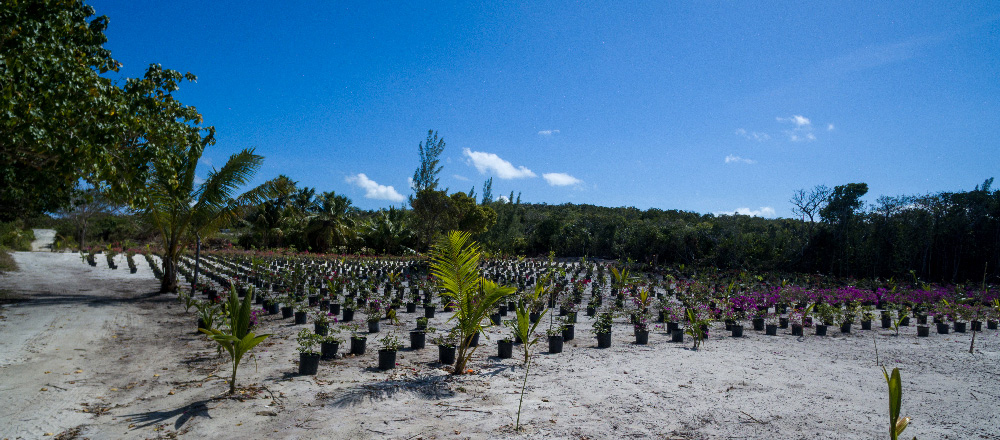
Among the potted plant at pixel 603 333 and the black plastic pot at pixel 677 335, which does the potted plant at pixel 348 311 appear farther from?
the black plastic pot at pixel 677 335

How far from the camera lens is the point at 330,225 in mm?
26781

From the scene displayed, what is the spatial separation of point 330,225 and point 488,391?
2429 centimetres

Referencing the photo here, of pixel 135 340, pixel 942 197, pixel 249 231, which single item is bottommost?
pixel 135 340

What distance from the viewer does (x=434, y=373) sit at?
16.4 ft

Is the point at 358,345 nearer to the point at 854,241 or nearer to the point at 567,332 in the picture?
the point at 567,332

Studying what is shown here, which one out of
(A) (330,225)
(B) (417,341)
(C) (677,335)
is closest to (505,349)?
(B) (417,341)

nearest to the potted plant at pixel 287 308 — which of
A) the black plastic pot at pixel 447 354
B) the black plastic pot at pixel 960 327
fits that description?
the black plastic pot at pixel 447 354

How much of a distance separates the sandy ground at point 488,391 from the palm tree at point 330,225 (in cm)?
1947

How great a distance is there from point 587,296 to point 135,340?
10.1 metres

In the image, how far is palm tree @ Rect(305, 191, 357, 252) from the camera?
26.7 metres

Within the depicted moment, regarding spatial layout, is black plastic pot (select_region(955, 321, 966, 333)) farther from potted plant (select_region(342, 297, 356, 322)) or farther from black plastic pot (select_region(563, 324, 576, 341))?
potted plant (select_region(342, 297, 356, 322))

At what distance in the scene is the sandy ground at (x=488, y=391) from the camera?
3.55 m

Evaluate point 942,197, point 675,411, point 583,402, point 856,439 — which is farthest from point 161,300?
point 942,197

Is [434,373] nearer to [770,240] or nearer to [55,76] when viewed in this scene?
[55,76]
